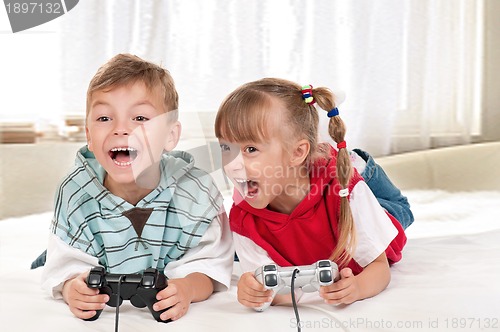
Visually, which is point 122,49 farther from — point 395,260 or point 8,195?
point 395,260

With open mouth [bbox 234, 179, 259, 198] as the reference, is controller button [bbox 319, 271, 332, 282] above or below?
below

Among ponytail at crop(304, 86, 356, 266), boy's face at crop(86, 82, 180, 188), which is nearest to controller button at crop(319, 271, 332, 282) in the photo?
ponytail at crop(304, 86, 356, 266)

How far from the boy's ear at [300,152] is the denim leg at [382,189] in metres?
0.28

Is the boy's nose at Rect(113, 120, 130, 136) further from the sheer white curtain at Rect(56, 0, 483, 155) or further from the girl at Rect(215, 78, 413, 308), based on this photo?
the sheer white curtain at Rect(56, 0, 483, 155)

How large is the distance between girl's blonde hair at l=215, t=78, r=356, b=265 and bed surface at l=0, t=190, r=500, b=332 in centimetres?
13

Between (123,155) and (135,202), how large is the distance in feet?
0.33

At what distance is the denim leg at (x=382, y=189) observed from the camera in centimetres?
141

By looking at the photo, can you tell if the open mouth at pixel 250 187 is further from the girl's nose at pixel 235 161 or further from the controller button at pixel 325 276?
the controller button at pixel 325 276

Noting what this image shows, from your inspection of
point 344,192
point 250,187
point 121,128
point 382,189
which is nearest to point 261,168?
point 250,187

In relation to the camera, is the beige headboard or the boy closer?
the boy

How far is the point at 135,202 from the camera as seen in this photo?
1194mm

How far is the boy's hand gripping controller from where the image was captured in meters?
0.97

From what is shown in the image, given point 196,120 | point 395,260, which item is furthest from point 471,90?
point 395,260

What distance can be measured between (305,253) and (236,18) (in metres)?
1.29
